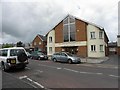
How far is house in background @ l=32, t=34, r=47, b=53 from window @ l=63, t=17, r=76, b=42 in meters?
22.7

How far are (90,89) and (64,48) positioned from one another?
35.4 m

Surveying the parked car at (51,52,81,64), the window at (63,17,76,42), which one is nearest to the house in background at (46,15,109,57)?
the window at (63,17,76,42)

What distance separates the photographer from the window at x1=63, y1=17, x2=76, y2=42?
139 feet

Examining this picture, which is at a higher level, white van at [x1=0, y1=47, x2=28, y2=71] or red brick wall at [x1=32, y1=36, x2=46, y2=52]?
red brick wall at [x1=32, y1=36, x2=46, y2=52]

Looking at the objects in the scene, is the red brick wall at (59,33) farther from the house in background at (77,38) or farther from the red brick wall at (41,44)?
the red brick wall at (41,44)

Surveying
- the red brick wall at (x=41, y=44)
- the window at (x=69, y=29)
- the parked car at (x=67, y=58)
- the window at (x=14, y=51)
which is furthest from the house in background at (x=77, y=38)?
the window at (x=14, y=51)

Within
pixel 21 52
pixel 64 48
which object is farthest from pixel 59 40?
pixel 21 52

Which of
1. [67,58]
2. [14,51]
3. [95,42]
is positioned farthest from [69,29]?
[14,51]

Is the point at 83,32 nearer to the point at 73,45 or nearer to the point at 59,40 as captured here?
the point at 73,45

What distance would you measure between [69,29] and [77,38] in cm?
306

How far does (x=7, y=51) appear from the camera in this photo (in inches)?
642

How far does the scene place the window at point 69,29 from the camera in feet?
139

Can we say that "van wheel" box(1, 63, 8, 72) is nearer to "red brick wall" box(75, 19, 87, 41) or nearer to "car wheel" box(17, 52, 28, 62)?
"car wheel" box(17, 52, 28, 62)

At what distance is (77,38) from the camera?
41.5 metres
